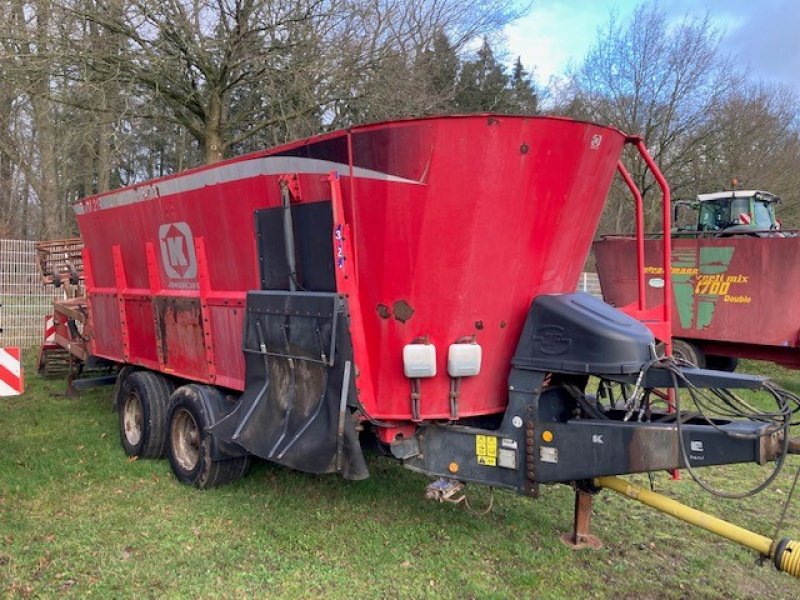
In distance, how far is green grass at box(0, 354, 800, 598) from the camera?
371cm

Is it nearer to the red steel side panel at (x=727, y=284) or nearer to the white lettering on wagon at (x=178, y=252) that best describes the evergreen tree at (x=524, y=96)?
the red steel side panel at (x=727, y=284)

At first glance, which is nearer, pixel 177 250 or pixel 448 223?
pixel 448 223

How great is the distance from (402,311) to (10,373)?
3188 mm

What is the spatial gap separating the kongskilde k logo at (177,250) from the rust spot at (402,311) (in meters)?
2.21

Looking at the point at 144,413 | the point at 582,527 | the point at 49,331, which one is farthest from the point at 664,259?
the point at 49,331

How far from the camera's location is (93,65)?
9.37 m

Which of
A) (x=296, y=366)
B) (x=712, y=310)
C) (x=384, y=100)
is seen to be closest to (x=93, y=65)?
(x=384, y=100)

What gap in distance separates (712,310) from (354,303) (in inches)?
281

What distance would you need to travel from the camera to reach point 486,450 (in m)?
3.69

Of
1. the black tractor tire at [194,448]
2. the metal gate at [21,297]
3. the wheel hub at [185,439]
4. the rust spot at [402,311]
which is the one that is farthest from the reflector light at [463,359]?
the metal gate at [21,297]

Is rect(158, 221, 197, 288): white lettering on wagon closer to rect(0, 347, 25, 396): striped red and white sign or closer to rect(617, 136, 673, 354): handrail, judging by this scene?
rect(0, 347, 25, 396): striped red and white sign

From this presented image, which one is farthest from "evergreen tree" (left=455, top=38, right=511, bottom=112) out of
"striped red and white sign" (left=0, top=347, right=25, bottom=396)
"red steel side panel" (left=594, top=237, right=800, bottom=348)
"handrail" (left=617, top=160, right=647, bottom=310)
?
"striped red and white sign" (left=0, top=347, right=25, bottom=396)

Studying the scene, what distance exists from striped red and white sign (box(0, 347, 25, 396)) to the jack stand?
3969 millimetres

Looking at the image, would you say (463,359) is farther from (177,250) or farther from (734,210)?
(734,210)
